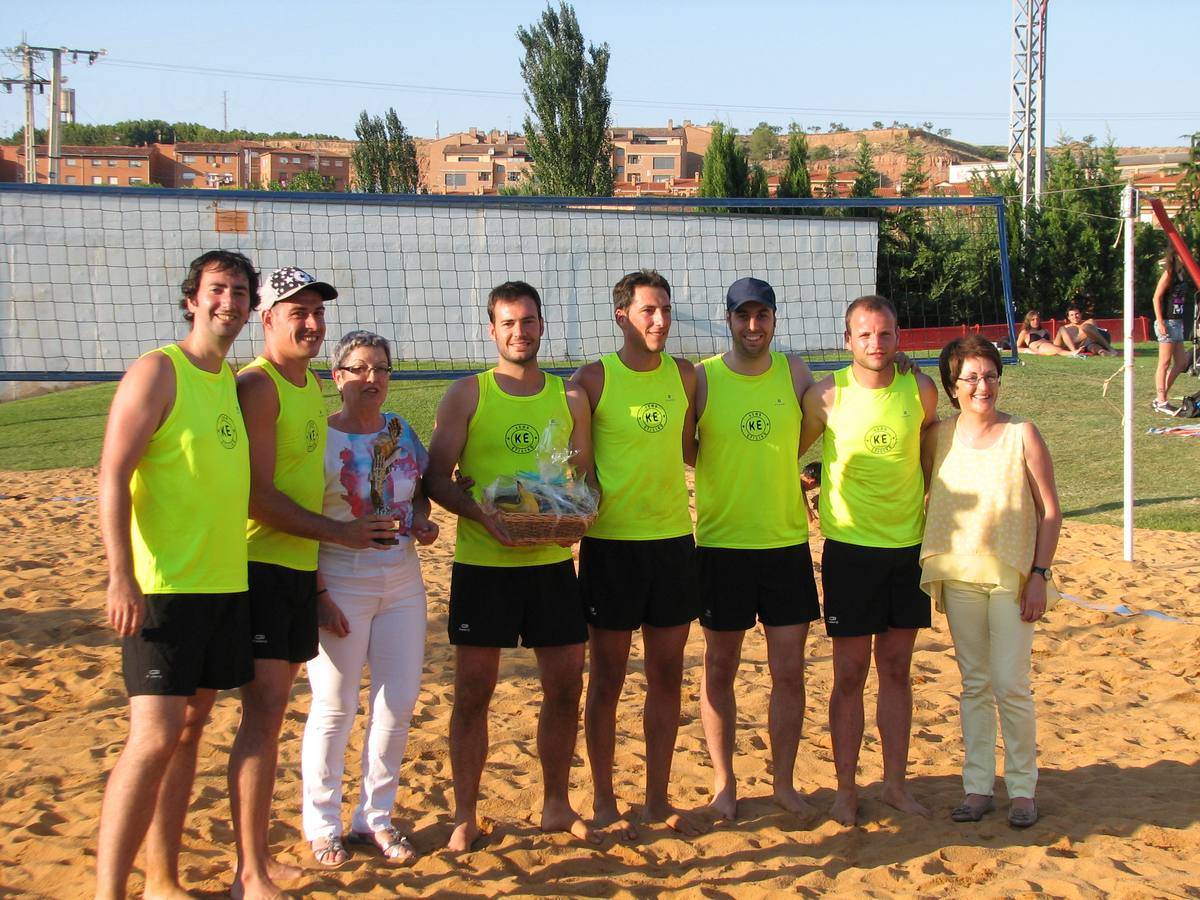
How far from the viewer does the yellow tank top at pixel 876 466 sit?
406 centimetres

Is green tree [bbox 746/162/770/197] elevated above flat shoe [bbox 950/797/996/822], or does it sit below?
above

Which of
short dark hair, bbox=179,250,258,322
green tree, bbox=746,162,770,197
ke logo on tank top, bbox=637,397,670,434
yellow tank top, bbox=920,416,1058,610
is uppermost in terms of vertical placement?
green tree, bbox=746,162,770,197

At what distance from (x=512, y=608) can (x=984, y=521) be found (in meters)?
1.70

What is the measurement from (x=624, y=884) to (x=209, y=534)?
1711 mm

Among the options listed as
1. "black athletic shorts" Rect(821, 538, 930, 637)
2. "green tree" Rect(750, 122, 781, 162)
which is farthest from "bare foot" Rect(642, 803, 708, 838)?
"green tree" Rect(750, 122, 781, 162)

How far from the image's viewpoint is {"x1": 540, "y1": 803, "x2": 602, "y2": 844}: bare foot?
155 inches

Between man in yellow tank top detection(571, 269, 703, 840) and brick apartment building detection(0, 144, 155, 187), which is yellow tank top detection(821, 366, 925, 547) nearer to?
man in yellow tank top detection(571, 269, 703, 840)

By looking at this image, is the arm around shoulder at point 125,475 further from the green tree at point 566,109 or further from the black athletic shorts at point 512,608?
the green tree at point 566,109

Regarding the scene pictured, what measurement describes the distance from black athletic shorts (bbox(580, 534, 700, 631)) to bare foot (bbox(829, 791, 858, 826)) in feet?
2.96

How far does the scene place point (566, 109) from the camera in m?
34.7

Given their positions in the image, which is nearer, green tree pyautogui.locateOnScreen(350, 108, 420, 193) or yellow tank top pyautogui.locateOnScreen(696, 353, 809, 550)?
yellow tank top pyautogui.locateOnScreen(696, 353, 809, 550)

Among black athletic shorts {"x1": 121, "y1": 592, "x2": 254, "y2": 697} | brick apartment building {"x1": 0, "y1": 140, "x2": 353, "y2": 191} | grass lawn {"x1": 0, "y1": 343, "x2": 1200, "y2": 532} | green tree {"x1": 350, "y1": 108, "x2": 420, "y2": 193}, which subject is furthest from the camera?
brick apartment building {"x1": 0, "y1": 140, "x2": 353, "y2": 191}

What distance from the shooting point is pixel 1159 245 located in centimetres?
3041

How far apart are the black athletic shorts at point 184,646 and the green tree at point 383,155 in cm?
4883
